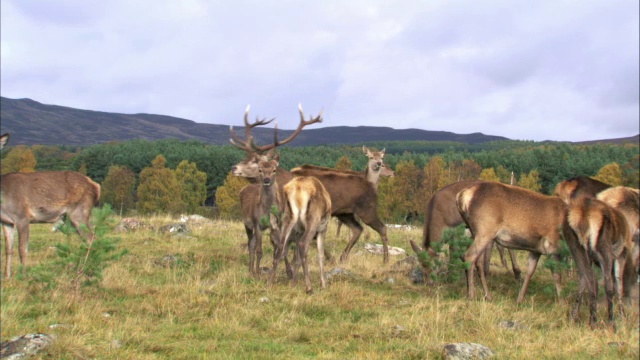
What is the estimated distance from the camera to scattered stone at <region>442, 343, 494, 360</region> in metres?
5.70

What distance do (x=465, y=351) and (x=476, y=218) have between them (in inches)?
123

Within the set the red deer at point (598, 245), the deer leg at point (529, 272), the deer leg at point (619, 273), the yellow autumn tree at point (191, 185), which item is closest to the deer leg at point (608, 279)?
the red deer at point (598, 245)

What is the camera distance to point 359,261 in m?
11.6

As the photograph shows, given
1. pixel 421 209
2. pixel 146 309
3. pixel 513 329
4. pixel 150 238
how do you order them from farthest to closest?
1. pixel 421 209
2. pixel 150 238
3. pixel 146 309
4. pixel 513 329

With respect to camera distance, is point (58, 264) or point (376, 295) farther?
point (376, 295)

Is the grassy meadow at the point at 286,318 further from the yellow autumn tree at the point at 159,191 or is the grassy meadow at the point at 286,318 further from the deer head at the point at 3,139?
the yellow autumn tree at the point at 159,191

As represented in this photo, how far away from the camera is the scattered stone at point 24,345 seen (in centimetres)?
538

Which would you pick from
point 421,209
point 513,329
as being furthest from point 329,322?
point 421,209

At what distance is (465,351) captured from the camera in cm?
576

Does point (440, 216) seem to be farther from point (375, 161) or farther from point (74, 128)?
point (74, 128)

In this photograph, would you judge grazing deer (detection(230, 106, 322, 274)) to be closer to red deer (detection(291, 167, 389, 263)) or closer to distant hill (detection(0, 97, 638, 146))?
red deer (detection(291, 167, 389, 263))

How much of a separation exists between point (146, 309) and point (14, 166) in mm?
70565

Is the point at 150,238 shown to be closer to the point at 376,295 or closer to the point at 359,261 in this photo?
the point at 359,261

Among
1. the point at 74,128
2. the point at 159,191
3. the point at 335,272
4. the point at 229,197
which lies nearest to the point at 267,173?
the point at 335,272
